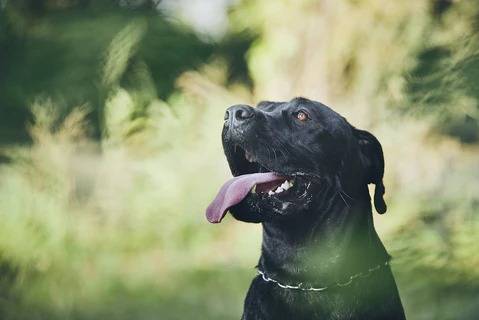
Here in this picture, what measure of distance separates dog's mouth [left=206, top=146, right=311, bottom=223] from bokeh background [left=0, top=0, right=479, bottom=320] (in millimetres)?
585

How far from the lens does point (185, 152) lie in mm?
3451

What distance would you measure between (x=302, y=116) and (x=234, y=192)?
316 millimetres

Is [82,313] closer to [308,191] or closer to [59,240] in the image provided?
[59,240]

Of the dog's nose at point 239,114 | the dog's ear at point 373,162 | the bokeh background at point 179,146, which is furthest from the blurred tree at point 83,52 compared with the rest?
the dog's ear at point 373,162

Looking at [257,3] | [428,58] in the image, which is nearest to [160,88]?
[257,3]

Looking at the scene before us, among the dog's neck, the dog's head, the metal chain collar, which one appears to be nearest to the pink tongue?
the dog's head

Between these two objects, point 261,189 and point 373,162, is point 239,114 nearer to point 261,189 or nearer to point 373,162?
point 261,189

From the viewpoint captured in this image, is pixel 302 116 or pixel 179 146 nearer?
pixel 302 116

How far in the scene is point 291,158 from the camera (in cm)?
202

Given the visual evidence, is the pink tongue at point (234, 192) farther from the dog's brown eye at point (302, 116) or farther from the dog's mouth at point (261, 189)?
the dog's brown eye at point (302, 116)

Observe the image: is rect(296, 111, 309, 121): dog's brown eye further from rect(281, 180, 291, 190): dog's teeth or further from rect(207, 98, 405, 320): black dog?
rect(281, 180, 291, 190): dog's teeth

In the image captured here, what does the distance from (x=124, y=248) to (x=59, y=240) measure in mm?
330

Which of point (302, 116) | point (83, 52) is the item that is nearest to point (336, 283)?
point (302, 116)

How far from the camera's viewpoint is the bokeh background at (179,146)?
2.54m
